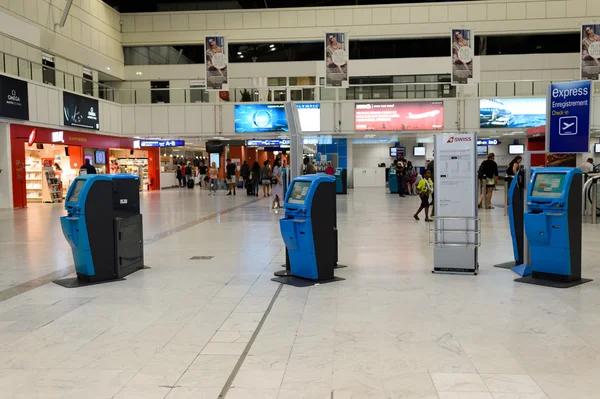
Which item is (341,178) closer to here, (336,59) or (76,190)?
(336,59)

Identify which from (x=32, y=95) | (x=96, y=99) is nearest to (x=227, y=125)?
(x=96, y=99)

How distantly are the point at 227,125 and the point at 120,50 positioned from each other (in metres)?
9.25

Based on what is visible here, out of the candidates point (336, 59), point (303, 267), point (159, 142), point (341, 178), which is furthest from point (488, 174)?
point (159, 142)

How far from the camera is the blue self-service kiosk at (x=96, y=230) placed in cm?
630

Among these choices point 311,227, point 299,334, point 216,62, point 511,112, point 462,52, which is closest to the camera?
point 299,334

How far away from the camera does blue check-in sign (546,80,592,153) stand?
27.7ft

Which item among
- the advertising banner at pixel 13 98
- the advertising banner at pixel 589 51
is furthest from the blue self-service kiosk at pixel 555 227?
the advertising banner at pixel 13 98

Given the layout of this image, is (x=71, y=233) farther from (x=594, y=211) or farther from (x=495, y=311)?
(x=594, y=211)

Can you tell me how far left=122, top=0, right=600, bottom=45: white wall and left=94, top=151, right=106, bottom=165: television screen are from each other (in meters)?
7.73

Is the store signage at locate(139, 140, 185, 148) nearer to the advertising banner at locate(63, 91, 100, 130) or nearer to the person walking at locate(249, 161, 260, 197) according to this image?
the advertising banner at locate(63, 91, 100, 130)

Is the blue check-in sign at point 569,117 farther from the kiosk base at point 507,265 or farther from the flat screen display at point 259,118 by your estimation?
the flat screen display at point 259,118

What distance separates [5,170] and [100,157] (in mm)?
6673

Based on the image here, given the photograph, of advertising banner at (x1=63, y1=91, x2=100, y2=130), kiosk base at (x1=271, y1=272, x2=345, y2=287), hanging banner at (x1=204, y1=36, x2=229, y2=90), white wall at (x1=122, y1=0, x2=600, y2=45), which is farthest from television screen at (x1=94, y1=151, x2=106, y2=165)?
kiosk base at (x1=271, y1=272, x2=345, y2=287)

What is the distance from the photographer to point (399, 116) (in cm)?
2341
